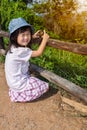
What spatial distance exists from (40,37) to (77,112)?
103 centimetres

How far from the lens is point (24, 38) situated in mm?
4301

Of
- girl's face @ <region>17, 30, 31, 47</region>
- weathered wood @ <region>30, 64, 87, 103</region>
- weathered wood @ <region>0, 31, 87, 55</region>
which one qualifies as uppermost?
girl's face @ <region>17, 30, 31, 47</region>

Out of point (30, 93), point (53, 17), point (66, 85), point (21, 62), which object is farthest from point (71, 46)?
point (53, 17)

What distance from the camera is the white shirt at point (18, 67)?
4.30m

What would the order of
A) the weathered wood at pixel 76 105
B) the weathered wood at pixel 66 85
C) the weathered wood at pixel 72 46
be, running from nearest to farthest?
the weathered wood at pixel 72 46
the weathered wood at pixel 66 85
the weathered wood at pixel 76 105

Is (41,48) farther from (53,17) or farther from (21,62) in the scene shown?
(53,17)

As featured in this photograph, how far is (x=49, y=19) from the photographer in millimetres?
10977

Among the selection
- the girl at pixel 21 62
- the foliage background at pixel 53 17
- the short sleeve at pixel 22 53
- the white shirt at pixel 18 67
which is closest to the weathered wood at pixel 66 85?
the girl at pixel 21 62

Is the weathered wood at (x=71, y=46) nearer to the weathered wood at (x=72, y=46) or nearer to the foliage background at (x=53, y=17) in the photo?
the weathered wood at (x=72, y=46)

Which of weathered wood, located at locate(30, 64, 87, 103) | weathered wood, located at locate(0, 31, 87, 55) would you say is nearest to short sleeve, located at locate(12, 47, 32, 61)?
weathered wood, located at locate(0, 31, 87, 55)

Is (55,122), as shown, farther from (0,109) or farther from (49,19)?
(49,19)

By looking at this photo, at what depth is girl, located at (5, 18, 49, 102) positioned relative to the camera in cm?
428

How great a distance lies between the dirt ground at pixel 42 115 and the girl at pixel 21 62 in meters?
0.13

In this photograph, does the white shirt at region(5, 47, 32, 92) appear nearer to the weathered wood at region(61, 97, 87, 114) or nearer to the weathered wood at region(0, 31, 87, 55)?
the weathered wood at region(0, 31, 87, 55)
